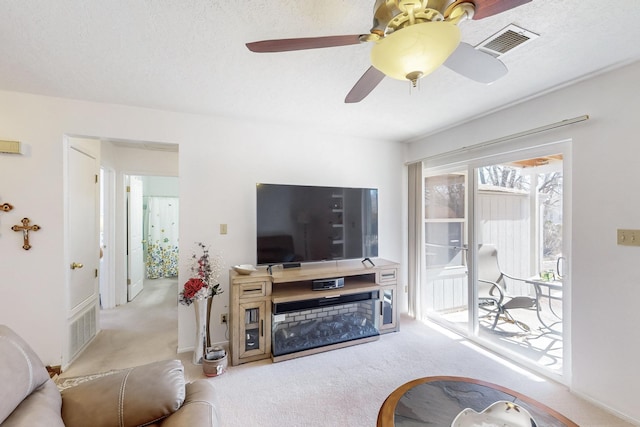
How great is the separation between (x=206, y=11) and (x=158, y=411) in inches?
74.4

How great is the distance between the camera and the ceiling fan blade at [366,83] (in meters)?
1.40

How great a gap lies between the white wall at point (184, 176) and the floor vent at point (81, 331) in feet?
Result: 0.53

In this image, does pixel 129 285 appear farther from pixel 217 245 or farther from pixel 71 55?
pixel 71 55

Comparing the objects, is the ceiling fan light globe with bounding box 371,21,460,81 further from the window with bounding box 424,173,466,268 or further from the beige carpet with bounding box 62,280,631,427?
the window with bounding box 424,173,466,268

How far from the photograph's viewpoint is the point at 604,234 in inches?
79.7

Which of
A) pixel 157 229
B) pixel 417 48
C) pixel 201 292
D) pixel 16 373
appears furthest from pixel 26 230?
pixel 157 229

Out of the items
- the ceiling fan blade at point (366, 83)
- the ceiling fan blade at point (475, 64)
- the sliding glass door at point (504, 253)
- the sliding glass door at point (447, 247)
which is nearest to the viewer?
the ceiling fan blade at point (475, 64)

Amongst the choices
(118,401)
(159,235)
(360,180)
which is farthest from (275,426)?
(159,235)

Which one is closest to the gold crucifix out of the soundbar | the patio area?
the soundbar

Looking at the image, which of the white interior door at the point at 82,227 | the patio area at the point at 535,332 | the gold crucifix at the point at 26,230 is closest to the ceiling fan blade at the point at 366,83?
the patio area at the point at 535,332

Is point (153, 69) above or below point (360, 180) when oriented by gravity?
above

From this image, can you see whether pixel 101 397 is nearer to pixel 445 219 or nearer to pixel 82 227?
pixel 82 227

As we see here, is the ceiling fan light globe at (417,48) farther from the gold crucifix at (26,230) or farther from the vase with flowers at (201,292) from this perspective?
the gold crucifix at (26,230)

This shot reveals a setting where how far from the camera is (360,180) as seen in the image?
3713mm
